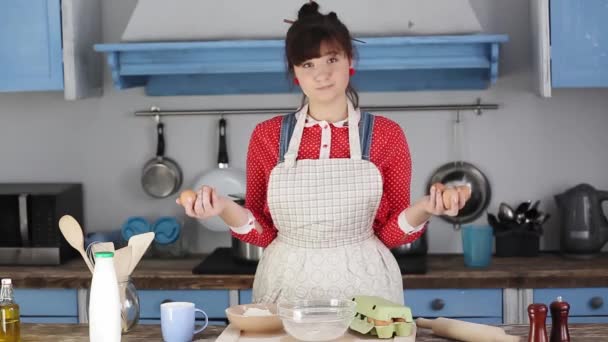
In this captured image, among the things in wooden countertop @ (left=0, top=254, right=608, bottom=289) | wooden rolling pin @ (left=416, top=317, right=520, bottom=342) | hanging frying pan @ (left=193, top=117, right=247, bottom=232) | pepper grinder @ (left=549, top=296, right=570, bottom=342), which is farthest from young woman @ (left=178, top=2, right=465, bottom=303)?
hanging frying pan @ (left=193, top=117, right=247, bottom=232)

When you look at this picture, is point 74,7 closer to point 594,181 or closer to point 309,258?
point 309,258

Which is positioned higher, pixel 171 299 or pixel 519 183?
pixel 519 183

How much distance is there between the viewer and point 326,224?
106 inches

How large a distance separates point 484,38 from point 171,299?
150 cm

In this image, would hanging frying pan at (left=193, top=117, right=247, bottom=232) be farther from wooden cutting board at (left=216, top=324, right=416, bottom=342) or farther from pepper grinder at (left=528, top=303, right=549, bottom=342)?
pepper grinder at (left=528, top=303, right=549, bottom=342)

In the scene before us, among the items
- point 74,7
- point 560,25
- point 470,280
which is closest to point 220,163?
point 74,7

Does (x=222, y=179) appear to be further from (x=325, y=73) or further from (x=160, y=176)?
→ (x=325, y=73)

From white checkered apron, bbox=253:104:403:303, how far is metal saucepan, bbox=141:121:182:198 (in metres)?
1.56

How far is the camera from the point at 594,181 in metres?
4.18

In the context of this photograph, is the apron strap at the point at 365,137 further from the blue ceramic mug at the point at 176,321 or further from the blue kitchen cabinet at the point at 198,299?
the blue kitchen cabinet at the point at 198,299

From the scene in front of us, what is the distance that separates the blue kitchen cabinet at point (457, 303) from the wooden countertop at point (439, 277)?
0.11ft

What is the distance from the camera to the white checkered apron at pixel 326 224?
2.67 m

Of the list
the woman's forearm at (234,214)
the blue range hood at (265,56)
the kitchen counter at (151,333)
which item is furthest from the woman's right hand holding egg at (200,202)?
the blue range hood at (265,56)

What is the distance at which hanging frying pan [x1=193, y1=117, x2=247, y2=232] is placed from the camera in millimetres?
4133
